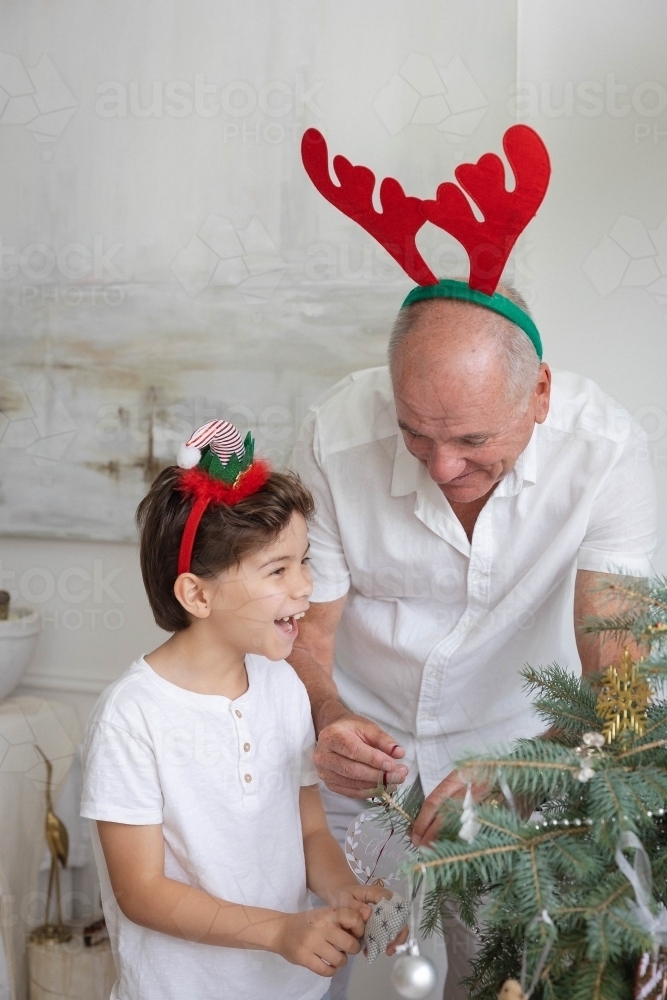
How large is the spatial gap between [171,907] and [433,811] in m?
0.29

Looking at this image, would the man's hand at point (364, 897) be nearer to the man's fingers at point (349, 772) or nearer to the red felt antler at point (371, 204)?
the man's fingers at point (349, 772)

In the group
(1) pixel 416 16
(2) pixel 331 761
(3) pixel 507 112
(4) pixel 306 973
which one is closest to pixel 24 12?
(1) pixel 416 16

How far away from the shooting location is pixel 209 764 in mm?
927

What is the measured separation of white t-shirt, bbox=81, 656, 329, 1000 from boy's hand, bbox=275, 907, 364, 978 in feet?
0.38

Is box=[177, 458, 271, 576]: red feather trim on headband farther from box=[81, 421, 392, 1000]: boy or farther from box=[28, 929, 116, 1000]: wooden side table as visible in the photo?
box=[28, 929, 116, 1000]: wooden side table

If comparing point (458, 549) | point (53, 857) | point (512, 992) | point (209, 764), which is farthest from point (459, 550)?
point (53, 857)

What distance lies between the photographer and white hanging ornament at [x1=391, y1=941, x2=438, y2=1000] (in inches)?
24.4

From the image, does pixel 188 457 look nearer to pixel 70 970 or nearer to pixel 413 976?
pixel 413 976

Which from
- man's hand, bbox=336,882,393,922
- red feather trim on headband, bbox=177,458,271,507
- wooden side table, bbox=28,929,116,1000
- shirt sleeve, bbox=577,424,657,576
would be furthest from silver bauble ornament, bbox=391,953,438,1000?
wooden side table, bbox=28,929,116,1000

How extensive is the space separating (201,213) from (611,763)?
1076mm

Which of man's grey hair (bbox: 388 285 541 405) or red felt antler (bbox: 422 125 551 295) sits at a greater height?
red felt antler (bbox: 422 125 551 295)

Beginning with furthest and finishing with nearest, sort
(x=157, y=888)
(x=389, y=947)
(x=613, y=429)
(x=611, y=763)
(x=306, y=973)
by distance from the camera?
(x=613, y=429) → (x=306, y=973) → (x=157, y=888) → (x=389, y=947) → (x=611, y=763)

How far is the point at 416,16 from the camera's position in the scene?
1.38 metres

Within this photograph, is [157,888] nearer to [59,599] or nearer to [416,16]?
[59,599]
